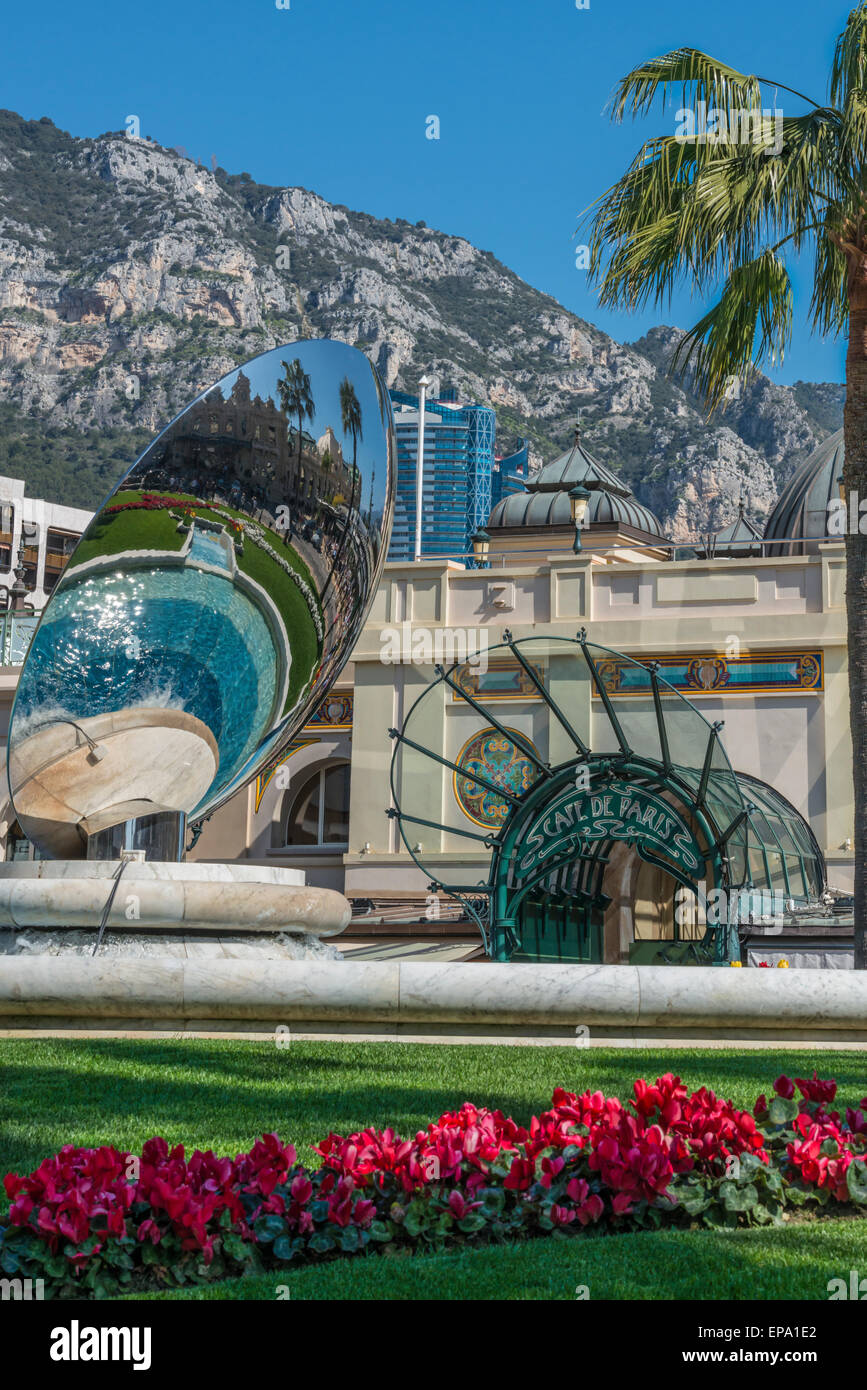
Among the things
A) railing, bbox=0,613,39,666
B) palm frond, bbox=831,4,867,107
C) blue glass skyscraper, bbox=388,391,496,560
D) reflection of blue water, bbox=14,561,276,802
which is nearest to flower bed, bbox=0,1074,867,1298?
reflection of blue water, bbox=14,561,276,802

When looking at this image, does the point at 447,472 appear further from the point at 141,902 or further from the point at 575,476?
the point at 141,902

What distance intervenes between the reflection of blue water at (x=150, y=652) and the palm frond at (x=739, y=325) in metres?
5.88

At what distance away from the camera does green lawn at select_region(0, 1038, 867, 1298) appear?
204 inches

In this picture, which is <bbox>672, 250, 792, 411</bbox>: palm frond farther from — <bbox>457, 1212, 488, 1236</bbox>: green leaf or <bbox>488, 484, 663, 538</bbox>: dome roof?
<bbox>488, 484, 663, 538</bbox>: dome roof

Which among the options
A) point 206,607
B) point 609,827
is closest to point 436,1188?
point 206,607

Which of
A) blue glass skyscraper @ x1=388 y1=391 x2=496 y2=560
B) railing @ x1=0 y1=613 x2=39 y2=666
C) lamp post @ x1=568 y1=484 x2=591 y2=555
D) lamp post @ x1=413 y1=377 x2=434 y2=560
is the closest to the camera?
lamp post @ x1=568 y1=484 x2=591 y2=555

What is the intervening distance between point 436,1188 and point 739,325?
11.9m

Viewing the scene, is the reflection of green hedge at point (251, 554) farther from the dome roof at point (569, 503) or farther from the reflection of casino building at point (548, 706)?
the dome roof at point (569, 503)

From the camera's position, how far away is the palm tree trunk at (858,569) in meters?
14.2

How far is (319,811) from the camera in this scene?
3008 centimetres

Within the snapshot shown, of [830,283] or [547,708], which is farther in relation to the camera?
[547,708]

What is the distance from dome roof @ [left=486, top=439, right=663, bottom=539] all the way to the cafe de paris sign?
19422 mm
